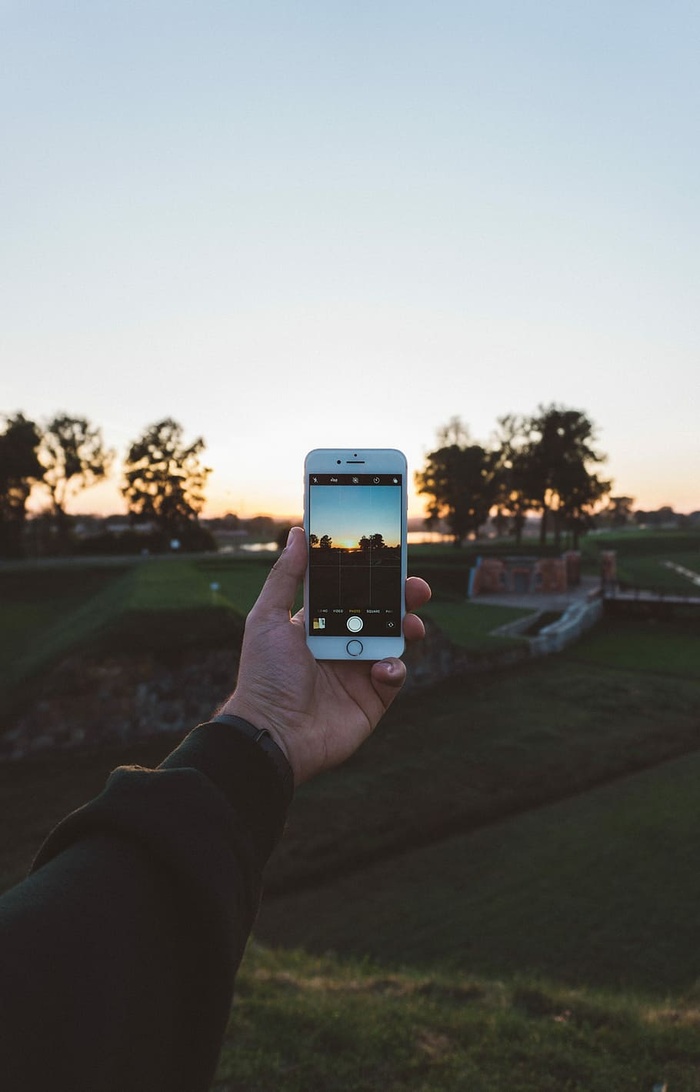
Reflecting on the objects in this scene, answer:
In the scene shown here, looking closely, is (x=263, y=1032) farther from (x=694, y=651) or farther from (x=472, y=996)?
(x=694, y=651)

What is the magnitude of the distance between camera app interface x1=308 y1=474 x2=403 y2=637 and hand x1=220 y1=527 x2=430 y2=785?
10 cm

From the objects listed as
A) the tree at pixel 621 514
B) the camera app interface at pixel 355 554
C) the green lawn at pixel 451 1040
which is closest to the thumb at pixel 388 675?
the camera app interface at pixel 355 554

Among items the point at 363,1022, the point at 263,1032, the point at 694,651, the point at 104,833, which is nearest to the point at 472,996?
the point at 363,1022

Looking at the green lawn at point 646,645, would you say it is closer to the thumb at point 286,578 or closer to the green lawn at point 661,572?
the green lawn at point 661,572

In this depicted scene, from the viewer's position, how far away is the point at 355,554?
10.5ft

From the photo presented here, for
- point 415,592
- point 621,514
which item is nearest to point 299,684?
point 415,592

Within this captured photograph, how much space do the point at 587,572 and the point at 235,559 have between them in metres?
35.6

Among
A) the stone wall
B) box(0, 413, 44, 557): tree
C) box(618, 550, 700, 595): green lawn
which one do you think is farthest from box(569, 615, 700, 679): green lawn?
box(0, 413, 44, 557): tree

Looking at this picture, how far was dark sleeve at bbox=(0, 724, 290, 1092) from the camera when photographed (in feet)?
4.10

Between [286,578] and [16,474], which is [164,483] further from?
[286,578]

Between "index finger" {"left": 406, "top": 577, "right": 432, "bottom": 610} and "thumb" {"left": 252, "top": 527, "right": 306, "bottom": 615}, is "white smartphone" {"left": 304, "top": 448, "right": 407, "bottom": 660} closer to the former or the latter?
"index finger" {"left": 406, "top": 577, "right": 432, "bottom": 610}

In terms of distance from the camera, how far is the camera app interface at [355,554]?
121 inches

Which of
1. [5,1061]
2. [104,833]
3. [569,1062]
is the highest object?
[104,833]

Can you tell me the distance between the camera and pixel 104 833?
159 centimetres
